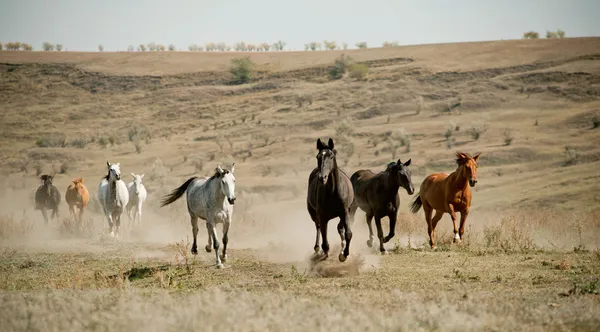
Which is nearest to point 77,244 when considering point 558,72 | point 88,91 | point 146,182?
point 146,182

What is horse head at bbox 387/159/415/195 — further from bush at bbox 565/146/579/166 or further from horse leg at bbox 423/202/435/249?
bush at bbox 565/146/579/166

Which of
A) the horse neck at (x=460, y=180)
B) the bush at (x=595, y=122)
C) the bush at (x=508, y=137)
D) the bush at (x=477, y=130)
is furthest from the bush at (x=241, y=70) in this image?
the horse neck at (x=460, y=180)

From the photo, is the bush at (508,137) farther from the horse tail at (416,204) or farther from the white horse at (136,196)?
the white horse at (136,196)

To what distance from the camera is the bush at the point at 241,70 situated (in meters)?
90.9

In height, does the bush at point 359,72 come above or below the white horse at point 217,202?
above

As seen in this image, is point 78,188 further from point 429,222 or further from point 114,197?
point 429,222

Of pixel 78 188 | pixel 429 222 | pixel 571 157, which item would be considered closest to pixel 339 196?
pixel 429 222

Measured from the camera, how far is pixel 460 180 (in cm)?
1677

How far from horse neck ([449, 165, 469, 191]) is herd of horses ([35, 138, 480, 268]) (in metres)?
0.02

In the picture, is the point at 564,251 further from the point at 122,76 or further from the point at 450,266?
the point at 122,76

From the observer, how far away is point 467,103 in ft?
202

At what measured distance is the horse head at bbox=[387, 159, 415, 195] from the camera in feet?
52.2

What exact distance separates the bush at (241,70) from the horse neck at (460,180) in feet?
246

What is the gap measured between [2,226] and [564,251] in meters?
16.7
